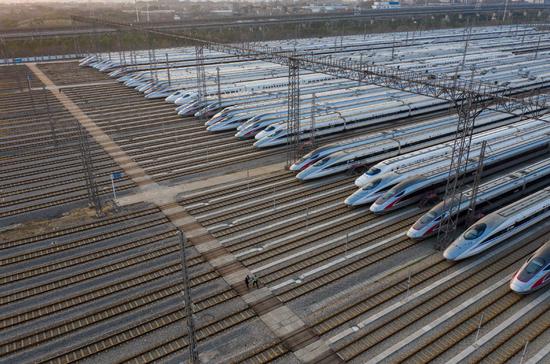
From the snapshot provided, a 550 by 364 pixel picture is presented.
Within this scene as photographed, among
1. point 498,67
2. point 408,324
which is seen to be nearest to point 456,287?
point 408,324

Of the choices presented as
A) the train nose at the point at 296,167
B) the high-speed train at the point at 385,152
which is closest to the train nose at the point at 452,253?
the high-speed train at the point at 385,152

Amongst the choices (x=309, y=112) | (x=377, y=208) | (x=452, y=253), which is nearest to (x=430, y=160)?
(x=377, y=208)

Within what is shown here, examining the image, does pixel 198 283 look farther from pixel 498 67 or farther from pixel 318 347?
pixel 498 67

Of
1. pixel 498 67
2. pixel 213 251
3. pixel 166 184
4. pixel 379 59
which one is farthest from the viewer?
pixel 379 59

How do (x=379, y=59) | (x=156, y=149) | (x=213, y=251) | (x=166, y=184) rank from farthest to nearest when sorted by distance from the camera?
(x=379, y=59)
(x=156, y=149)
(x=166, y=184)
(x=213, y=251)

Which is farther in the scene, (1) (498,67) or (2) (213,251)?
(1) (498,67)

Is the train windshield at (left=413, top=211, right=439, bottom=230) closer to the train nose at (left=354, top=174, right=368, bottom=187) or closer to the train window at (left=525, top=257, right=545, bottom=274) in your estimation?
the train window at (left=525, top=257, right=545, bottom=274)

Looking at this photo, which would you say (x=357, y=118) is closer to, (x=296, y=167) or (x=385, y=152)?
(x=385, y=152)
